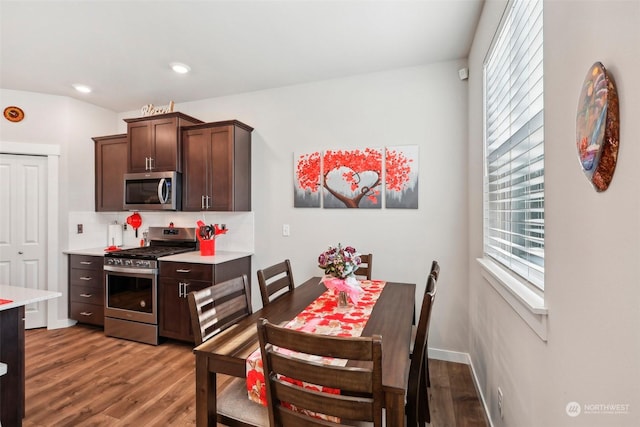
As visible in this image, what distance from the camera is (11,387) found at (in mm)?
1741

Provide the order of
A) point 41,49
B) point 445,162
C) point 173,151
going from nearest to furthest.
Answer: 1. point 41,49
2. point 445,162
3. point 173,151

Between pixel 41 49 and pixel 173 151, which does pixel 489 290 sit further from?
pixel 41 49

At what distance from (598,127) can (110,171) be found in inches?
178

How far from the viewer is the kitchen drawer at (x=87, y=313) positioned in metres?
3.39

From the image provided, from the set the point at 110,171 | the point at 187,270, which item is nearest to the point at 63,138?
the point at 110,171

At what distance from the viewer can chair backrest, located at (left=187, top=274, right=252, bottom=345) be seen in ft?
4.66

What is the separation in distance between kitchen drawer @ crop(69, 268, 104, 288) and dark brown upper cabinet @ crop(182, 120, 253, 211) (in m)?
1.28

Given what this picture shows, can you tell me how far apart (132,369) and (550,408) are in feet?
9.71

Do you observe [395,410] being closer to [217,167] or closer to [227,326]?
[227,326]

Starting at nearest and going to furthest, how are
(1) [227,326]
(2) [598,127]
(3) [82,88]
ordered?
1. (2) [598,127]
2. (1) [227,326]
3. (3) [82,88]

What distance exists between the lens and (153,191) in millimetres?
3338

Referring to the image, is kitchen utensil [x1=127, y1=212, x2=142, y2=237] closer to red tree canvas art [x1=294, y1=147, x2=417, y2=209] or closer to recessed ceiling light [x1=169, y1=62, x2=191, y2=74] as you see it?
recessed ceiling light [x1=169, y1=62, x2=191, y2=74]

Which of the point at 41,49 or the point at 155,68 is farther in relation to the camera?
the point at 155,68

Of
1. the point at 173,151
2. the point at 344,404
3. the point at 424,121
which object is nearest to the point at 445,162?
the point at 424,121
